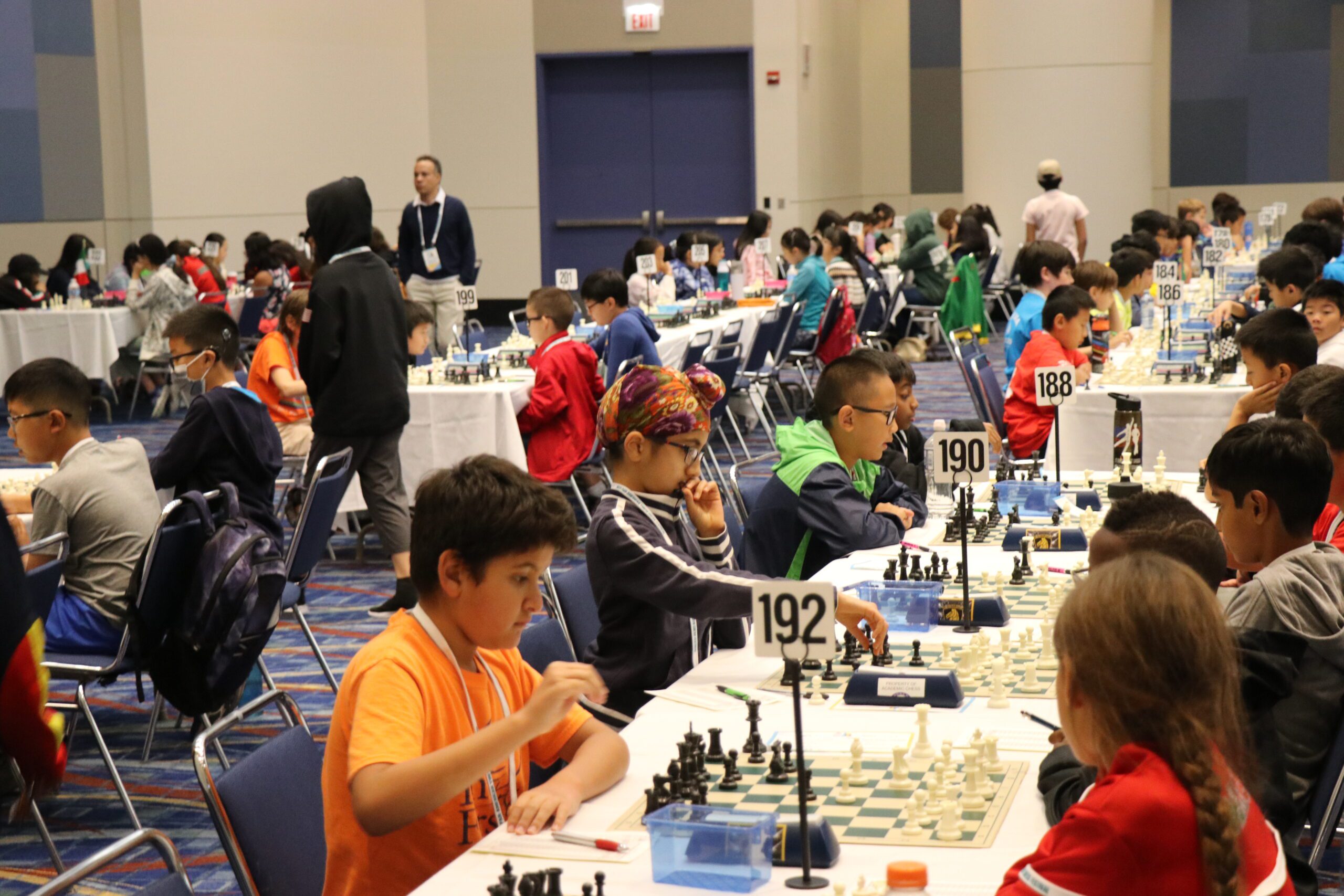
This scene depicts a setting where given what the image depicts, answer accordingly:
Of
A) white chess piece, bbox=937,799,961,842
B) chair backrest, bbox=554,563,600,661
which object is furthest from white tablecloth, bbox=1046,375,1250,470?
white chess piece, bbox=937,799,961,842

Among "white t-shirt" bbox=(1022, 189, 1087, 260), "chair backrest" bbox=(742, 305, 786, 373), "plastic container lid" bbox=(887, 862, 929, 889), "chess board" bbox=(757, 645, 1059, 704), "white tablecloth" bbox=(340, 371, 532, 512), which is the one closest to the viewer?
"plastic container lid" bbox=(887, 862, 929, 889)

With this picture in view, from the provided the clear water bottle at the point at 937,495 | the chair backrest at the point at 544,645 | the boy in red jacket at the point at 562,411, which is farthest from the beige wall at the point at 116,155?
the chair backrest at the point at 544,645

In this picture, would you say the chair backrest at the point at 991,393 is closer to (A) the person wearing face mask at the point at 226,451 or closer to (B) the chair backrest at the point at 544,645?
(A) the person wearing face mask at the point at 226,451

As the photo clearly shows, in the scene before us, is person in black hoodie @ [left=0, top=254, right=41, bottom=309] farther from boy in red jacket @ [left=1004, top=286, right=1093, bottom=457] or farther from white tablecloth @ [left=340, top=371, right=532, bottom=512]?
→ boy in red jacket @ [left=1004, top=286, right=1093, bottom=457]

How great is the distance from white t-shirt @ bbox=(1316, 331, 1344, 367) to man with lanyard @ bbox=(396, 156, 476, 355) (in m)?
5.97

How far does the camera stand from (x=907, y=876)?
1.77 meters

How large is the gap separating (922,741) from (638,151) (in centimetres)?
1605

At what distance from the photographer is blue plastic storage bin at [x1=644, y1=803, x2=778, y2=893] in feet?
6.17

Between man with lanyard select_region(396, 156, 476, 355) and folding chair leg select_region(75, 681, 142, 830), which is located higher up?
man with lanyard select_region(396, 156, 476, 355)

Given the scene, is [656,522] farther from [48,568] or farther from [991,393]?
[991,393]

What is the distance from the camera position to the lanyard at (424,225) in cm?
1061

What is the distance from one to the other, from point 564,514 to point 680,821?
1.71 feet

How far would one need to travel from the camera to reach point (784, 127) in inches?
682

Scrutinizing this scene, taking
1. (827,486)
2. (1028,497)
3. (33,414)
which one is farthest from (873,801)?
(33,414)
